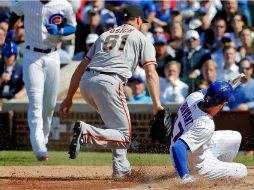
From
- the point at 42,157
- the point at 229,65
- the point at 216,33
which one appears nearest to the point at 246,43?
the point at 216,33

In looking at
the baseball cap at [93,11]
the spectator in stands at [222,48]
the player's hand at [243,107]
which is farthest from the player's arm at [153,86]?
the baseball cap at [93,11]

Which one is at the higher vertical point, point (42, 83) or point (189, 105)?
point (189, 105)

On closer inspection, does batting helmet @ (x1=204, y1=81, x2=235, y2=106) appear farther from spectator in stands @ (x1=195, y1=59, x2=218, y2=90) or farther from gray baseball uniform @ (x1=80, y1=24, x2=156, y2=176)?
spectator in stands @ (x1=195, y1=59, x2=218, y2=90)

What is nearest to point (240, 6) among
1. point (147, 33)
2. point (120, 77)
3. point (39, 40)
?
point (147, 33)

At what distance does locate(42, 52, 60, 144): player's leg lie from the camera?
408 inches

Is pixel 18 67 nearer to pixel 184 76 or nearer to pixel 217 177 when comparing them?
pixel 184 76

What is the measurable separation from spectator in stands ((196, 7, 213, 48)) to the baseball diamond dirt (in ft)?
18.0

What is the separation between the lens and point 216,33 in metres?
14.5

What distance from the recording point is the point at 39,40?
10352 millimetres

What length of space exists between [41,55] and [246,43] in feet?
16.9

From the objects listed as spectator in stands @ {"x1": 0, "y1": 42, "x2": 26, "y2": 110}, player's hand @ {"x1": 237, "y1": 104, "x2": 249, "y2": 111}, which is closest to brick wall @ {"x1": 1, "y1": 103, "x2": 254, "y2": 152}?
player's hand @ {"x1": 237, "y1": 104, "x2": 249, "y2": 111}

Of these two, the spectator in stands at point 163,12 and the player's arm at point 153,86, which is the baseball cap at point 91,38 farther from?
the player's arm at point 153,86

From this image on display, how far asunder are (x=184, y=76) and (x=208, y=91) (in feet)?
21.6

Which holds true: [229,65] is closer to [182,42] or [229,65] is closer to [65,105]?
[182,42]
